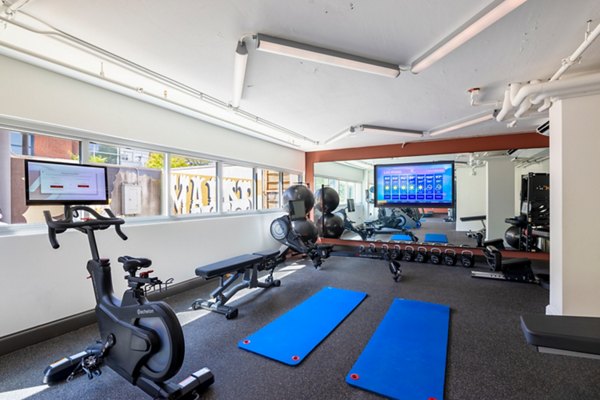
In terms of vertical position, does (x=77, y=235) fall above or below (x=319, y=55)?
below

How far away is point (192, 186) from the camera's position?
4543mm

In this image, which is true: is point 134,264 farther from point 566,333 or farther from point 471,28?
point 471,28

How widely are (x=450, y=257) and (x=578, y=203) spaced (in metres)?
2.78

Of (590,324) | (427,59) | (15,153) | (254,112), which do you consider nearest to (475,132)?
(427,59)

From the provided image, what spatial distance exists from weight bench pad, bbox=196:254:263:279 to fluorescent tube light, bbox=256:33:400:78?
2265 mm

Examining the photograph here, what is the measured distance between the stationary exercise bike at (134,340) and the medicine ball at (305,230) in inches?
134

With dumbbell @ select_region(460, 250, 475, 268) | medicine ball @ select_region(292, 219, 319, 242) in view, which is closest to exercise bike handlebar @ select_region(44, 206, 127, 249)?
medicine ball @ select_region(292, 219, 319, 242)

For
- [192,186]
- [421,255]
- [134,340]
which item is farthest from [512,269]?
[192,186]

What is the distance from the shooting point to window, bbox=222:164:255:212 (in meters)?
5.00

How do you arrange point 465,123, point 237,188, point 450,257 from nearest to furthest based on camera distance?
point 465,123 → point 450,257 → point 237,188

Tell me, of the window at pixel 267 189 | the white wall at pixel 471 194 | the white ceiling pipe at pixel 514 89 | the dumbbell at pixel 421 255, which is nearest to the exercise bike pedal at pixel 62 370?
the window at pixel 267 189

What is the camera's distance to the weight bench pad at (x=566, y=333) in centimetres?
100

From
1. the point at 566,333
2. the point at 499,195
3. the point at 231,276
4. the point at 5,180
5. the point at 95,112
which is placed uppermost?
the point at 95,112

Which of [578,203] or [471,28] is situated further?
[578,203]
